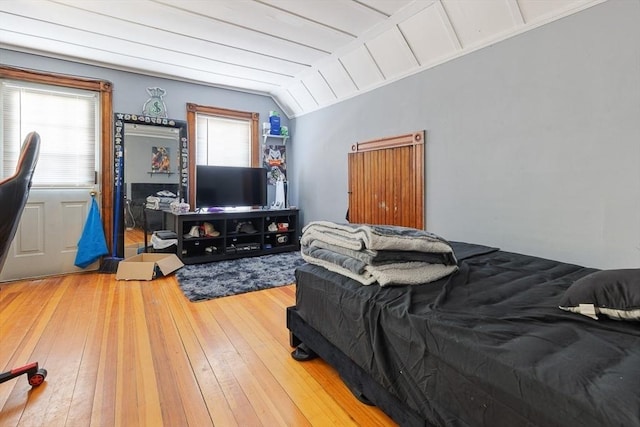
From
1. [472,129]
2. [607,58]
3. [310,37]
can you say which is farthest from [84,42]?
[607,58]

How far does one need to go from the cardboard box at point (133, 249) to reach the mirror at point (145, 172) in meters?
0.04

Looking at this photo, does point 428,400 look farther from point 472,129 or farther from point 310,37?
point 310,37

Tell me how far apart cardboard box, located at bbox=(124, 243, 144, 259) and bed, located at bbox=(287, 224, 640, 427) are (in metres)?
3.20

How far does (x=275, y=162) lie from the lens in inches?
193

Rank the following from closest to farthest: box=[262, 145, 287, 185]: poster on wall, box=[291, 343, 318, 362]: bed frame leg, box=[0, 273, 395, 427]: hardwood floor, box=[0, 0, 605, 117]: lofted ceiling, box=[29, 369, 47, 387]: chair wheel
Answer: box=[0, 273, 395, 427]: hardwood floor, box=[29, 369, 47, 387]: chair wheel, box=[291, 343, 318, 362]: bed frame leg, box=[0, 0, 605, 117]: lofted ceiling, box=[262, 145, 287, 185]: poster on wall

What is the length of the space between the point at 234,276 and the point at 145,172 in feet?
6.16

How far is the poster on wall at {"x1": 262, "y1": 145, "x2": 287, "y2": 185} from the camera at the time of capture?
4852mm

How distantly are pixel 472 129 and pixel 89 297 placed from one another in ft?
11.7

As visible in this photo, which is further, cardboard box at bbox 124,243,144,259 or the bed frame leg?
cardboard box at bbox 124,243,144,259

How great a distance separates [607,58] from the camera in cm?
180

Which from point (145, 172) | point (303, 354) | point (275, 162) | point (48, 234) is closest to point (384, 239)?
point (303, 354)

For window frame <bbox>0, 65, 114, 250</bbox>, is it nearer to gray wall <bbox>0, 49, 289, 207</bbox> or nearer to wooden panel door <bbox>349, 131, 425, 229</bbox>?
gray wall <bbox>0, 49, 289, 207</bbox>

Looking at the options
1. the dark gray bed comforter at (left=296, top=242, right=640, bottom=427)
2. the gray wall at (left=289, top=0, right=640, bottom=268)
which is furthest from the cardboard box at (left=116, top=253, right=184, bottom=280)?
the gray wall at (left=289, top=0, right=640, bottom=268)

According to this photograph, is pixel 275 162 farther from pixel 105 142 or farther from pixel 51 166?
pixel 51 166
